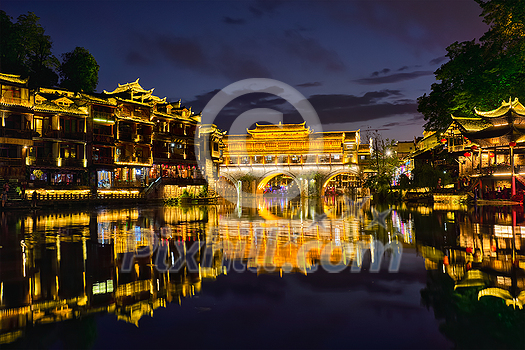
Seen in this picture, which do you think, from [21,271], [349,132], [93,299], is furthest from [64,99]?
[349,132]

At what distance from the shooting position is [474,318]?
529 centimetres

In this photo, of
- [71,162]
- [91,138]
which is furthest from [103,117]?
[71,162]

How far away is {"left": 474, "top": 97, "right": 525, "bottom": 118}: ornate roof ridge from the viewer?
101ft

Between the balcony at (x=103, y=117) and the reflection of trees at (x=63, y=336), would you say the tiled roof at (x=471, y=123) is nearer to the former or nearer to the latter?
the reflection of trees at (x=63, y=336)

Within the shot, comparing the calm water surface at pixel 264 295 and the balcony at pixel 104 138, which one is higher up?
the balcony at pixel 104 138

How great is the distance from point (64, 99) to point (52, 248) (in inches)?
1474

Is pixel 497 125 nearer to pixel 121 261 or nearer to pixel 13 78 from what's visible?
pixel 121 261

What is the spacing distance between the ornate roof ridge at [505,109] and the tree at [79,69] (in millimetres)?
49441

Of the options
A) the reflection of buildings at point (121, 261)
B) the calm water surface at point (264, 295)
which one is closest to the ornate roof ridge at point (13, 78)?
the reflection of buildings at point (121, 261)

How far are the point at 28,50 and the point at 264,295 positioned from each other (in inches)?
2289

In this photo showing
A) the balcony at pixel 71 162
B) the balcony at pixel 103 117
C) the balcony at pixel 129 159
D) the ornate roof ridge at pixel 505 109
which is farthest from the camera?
the balcony at pixel 129 159

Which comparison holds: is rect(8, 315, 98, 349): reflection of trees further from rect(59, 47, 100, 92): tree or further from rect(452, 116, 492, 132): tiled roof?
rect(59, 47, 100, 92): tree

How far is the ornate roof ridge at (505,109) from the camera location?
101ft

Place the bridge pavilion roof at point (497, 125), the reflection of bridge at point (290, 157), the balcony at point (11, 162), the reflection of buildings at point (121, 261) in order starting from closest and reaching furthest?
1. the reflection of buildings at point (121, 261)
2. the bridge pavilion roof at point (497, 125)
3. the balcony at point (11, 162)
4. the reflection of bridge at point (290, 157)
